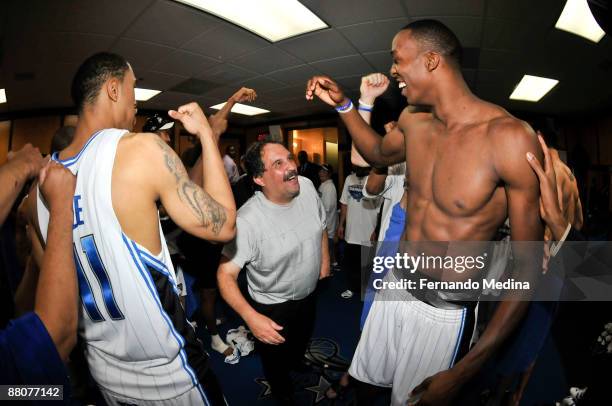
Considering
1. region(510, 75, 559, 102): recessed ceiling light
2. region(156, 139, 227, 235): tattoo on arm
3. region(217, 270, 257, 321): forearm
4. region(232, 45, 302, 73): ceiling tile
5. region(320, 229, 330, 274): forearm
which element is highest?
region(232, 45, 302, 73): ceiling tile

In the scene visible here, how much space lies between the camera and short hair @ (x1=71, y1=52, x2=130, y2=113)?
0.92 meters

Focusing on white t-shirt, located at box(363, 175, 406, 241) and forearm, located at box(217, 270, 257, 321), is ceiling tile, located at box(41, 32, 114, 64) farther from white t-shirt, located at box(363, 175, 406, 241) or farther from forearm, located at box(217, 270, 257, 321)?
white t-shirt, located at box(363, 175, 406, 241)

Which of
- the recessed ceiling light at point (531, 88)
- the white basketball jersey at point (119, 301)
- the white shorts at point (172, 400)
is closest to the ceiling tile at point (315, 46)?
the recessed ceiling light at point (531, 88)

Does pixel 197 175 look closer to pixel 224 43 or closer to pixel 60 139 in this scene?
pixel 60 139

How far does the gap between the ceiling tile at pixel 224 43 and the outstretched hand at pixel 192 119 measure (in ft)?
2.80

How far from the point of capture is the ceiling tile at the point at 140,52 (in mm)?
1493

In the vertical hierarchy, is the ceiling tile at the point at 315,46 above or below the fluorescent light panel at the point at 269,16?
below

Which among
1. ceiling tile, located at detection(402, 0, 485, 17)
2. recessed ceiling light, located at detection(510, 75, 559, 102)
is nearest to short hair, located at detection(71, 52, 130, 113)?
ceiling tile, located at detection(402, 0, 485, 17)

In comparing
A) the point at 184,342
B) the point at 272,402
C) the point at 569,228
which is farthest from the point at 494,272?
the point at 272,402

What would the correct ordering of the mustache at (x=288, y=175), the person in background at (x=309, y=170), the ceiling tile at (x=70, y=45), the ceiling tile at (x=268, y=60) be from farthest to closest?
1. the person in background at (x=309, y=170)
2. the ceiling tile at (x=268, y=60)
3. the mustache at (x=288, y=175)
4. the ceiling tile at (x=70, y=45)

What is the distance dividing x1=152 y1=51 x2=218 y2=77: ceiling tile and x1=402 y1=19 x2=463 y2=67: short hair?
1229 millimetres

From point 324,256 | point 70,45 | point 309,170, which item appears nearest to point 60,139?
point 70,45

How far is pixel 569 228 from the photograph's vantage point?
3.76 ft

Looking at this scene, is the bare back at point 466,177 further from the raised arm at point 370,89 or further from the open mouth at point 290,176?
the open mouth at point 290,176
